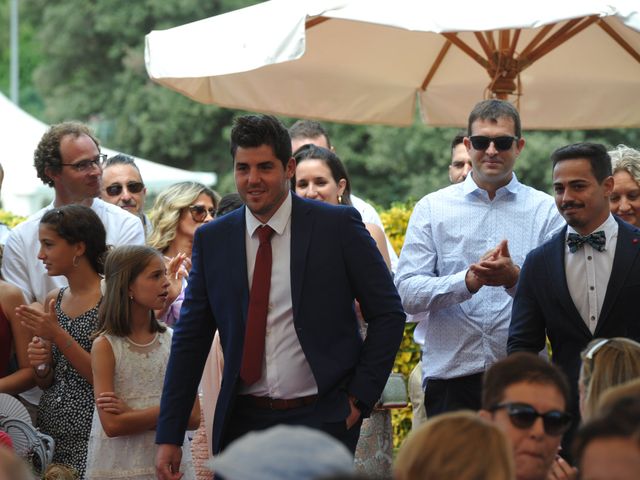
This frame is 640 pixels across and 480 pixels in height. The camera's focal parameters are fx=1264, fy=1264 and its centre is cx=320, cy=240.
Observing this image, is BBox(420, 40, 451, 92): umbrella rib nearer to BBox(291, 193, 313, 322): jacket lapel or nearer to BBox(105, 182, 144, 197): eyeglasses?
BBox(105, 182, 144, 197): eyeglasses

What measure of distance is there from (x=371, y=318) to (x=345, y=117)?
512 centimetres

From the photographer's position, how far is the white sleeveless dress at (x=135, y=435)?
21.6 feet

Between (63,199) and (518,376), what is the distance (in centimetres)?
437

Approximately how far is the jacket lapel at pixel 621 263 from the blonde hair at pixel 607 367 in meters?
1.15

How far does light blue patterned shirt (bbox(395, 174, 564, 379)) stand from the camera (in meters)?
6.84

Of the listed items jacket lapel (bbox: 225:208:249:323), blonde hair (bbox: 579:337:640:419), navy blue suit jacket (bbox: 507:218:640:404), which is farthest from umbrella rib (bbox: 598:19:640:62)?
blonde hair (bbox: 579:337:640:419)

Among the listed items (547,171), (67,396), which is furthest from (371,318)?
(547,171)

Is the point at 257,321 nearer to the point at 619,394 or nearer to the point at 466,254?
the point at 466,254

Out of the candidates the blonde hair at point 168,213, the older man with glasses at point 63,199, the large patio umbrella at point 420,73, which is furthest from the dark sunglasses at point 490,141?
the blonde hair at point 168,213

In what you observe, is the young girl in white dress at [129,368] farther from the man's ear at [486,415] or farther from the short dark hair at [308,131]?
the short dark hair at [308,131]

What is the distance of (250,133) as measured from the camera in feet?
19.2

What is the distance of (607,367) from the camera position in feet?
15.7

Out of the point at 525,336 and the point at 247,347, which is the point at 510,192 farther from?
the point at 247,347

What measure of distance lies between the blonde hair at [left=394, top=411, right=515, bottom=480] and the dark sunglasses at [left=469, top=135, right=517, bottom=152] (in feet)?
11.8
